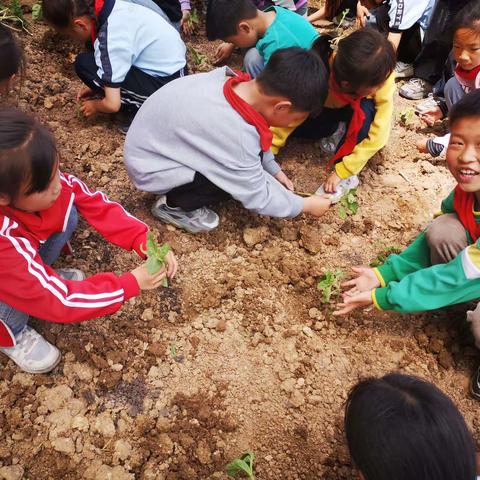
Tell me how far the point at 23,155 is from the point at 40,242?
50cm

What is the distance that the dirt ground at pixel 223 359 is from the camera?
1.82 m

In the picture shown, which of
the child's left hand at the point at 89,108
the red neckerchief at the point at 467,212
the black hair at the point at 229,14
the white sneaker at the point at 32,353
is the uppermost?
the black hair at the point at 229,14

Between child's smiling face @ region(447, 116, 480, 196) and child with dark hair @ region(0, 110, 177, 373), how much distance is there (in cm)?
126

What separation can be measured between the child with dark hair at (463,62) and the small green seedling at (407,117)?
0.12m

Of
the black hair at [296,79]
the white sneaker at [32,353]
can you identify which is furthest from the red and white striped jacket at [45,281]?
the black hair at [296,79]

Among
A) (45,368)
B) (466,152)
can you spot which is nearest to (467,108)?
(466,152)

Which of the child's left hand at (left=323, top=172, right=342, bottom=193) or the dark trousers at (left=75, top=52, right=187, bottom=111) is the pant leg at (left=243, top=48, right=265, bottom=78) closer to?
the dark trousers at (left=75, top=52, right=187, bottom=111)

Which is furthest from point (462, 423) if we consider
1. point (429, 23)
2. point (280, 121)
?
point (429, 23)

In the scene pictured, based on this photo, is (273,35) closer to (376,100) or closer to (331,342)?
(376,100)

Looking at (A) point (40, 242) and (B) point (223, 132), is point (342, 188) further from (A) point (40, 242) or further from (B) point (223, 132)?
(A) point (40, 242)

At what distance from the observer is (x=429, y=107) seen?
3520 mm

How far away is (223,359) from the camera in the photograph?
6.86 feet

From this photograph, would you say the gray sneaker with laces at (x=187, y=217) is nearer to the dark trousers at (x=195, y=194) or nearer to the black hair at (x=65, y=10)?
the dark trousers at (x=195, y=194)

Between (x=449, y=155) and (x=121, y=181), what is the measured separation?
1836 millimetres
